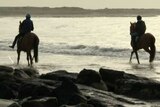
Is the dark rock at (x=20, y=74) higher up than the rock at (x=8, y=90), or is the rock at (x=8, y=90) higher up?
the dark rock at (x=20, y=74)

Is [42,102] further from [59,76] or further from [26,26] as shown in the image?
[26,26]

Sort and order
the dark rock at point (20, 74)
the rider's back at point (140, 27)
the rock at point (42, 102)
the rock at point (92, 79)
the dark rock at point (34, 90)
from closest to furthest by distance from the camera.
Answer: the rock at point (42, 102)
the dark rock at point (34, 90)
the rock at point (92, 79)
the dark rock at point (20, 74)
the rider's back at point (140, 27)

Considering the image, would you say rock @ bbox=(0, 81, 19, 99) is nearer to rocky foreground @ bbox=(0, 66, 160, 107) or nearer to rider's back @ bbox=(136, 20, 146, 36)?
rocky foreground @ bbox=(0, 66, 160, 107)

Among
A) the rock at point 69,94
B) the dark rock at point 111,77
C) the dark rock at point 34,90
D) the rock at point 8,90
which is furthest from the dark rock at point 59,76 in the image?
the rock at point 69,94

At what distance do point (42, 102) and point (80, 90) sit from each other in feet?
7.07

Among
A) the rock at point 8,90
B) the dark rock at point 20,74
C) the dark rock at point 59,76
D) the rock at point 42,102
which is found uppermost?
the rock at point 42,102

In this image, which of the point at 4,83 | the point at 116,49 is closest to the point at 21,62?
the point at 116,49

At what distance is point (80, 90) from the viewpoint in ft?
44.3

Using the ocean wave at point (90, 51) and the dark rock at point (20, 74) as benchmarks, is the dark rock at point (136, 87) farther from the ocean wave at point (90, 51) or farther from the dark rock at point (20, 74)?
the ocean wave at point (90, 51)

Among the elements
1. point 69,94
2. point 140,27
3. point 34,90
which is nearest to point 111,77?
point 34,90

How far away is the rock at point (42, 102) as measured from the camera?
11.4m

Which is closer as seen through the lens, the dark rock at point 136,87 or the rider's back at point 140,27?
the dark rock at point 136,87

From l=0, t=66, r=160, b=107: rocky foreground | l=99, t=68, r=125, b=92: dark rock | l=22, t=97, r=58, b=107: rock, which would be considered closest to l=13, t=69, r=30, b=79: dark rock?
l=0, t=66, r=160, b=107: rocky foreground

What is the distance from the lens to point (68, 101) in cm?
1217
